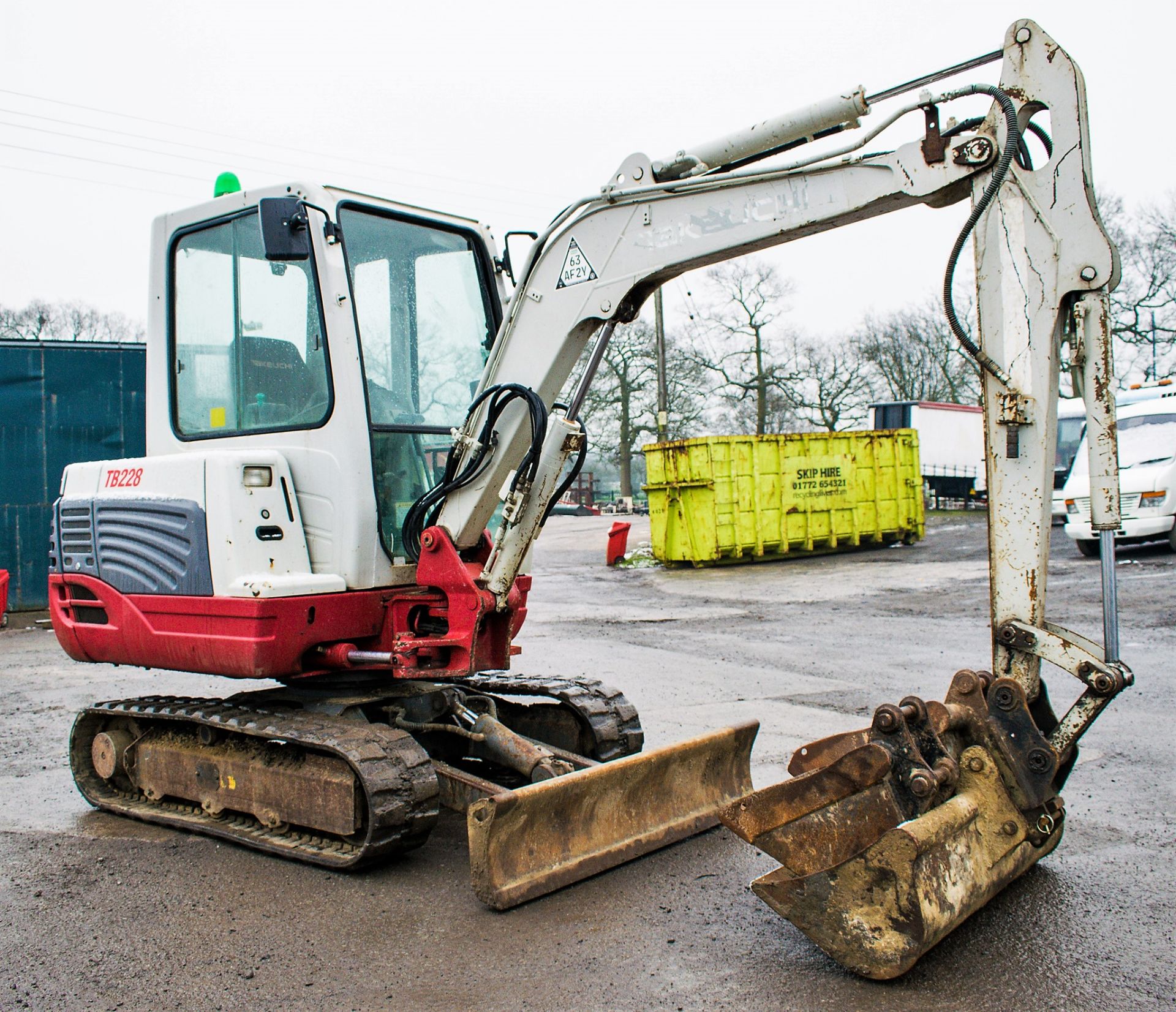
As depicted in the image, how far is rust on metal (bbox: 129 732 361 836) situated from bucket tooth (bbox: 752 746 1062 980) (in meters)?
1.86

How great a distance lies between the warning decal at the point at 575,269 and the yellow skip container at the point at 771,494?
46.5 feet

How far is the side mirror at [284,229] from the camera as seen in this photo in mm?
4660

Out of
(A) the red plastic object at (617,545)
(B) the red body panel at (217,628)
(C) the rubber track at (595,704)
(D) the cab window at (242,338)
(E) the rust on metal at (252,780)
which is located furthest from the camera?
(A) the red plastic object at (617,545)

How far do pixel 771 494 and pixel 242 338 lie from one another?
15039 millimetres

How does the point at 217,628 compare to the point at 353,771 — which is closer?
the point at 353,771

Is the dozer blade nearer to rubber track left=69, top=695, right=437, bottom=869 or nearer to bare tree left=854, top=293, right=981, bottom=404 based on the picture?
rubber track left=69, top=695, right=437, bottom=869

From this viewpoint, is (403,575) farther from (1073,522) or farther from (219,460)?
(1073,522)

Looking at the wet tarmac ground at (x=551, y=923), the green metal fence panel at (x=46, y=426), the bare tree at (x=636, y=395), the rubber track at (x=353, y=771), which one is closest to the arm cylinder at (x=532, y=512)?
the rubber track at (x=353, y=771)

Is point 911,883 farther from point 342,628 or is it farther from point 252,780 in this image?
point 252,780

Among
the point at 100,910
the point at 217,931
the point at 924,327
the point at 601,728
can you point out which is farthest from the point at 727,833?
the point at 924,327

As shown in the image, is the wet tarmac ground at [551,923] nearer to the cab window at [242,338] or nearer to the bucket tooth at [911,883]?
the bucket tooth at [911,883]

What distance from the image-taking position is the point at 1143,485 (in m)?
15.6

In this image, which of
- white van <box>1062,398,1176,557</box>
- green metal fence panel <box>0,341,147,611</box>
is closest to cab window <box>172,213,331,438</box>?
green metal fence panel <box>0,341,147,611</box>

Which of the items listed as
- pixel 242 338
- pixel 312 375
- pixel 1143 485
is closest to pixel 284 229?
pixel 312 375
